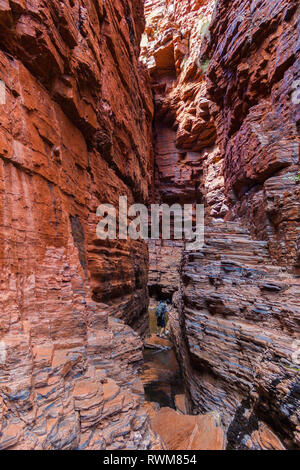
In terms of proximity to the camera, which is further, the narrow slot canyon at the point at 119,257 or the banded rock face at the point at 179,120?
the banded rock face at the point at 179,120

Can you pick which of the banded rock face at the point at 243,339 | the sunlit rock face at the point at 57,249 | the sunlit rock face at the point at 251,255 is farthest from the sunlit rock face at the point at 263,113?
the sunlit rock face at the point at 57,249

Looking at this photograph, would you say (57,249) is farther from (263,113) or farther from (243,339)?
(263,113)

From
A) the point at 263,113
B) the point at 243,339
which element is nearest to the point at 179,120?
the point at 263,113

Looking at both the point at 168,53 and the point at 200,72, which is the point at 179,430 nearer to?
the point at 200,72

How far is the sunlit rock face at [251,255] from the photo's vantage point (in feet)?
17.0

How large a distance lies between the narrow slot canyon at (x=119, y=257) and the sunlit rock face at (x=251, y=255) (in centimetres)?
6

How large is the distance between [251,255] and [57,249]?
23.8 feet

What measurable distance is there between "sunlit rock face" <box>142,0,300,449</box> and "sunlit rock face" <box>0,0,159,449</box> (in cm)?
285

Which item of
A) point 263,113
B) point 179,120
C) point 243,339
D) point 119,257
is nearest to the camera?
point 243,339

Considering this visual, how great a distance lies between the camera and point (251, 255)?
822cm

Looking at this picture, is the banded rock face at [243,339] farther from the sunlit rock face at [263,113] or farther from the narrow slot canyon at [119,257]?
the sunlit rock face at [263,113]

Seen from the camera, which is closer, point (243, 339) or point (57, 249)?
point (57, 249)

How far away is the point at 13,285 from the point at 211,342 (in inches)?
249

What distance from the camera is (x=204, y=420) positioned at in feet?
17.7
